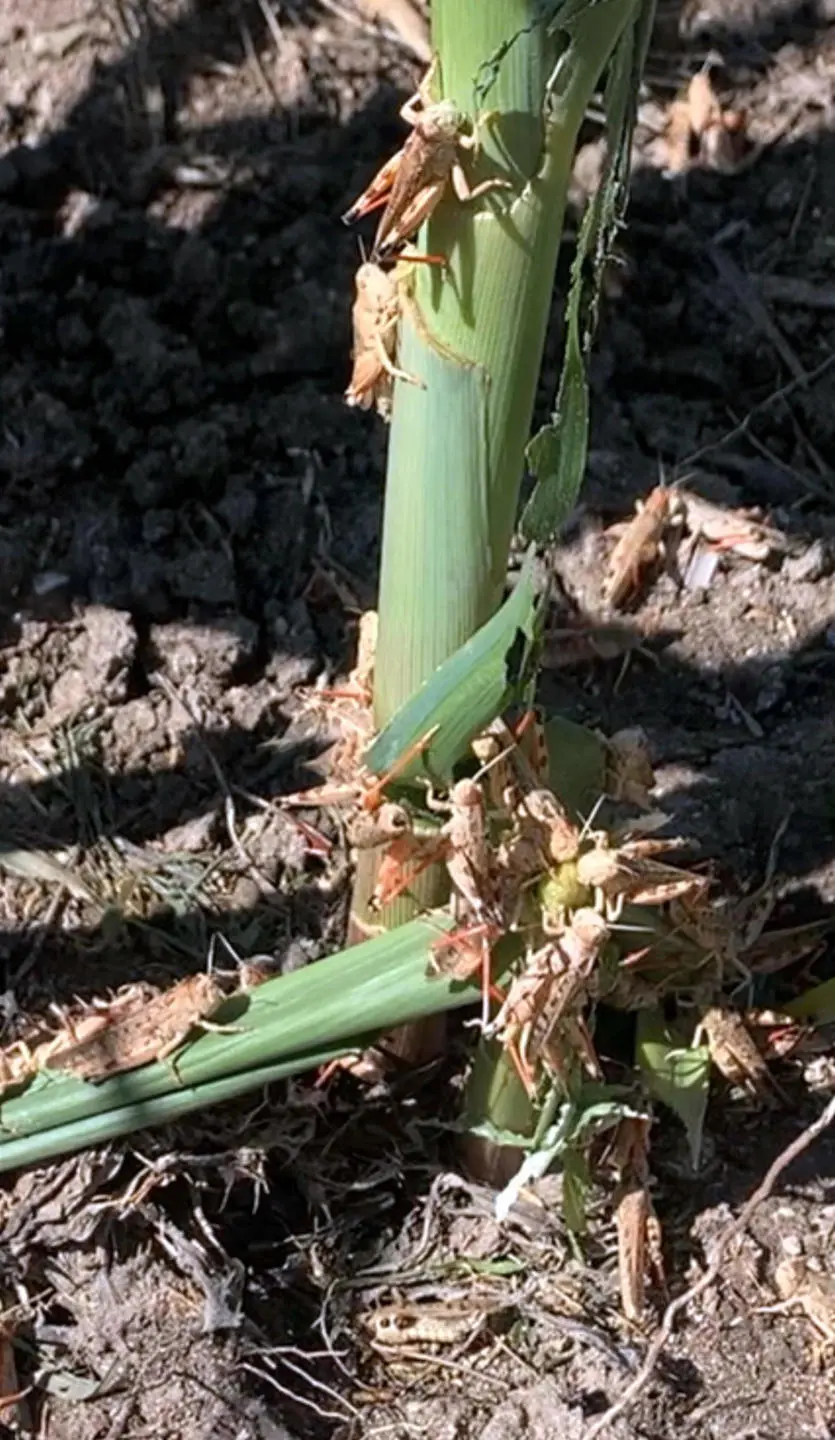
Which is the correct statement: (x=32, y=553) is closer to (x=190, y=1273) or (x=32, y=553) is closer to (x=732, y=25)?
(x=190, y=1273)

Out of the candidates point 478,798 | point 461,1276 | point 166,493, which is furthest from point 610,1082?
point 166,493

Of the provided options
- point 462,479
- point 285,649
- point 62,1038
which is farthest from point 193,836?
point 462,479

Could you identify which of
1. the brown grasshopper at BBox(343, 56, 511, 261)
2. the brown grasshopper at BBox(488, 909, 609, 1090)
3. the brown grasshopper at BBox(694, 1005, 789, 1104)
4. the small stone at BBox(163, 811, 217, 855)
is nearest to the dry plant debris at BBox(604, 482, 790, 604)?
the small stone at BBox(163, 811, 217, 855)

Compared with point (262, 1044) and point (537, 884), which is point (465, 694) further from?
point (262, 1044)

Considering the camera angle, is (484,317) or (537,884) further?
(537,884)

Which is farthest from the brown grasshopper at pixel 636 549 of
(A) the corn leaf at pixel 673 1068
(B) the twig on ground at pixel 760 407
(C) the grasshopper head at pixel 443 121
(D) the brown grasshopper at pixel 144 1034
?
(C) the grasshopper head at pixel 443 121

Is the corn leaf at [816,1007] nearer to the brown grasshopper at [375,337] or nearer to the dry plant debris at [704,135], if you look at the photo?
the brown grasshopper at [375,337]
